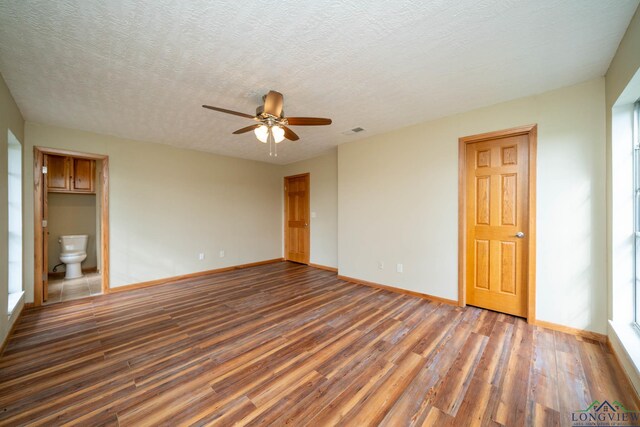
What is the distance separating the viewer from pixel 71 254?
14.7 feet

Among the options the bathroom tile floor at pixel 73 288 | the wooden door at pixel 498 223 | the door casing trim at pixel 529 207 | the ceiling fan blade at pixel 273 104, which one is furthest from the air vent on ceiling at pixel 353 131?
the bathroom tile floor at pixel 73 288

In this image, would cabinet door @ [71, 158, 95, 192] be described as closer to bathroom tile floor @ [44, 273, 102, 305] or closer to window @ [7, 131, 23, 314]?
bathroom tile floor @ [44, 273, 102, 305]

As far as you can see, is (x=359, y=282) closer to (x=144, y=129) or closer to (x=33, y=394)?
(x=33, y=394)

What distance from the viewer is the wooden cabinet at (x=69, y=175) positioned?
14.6 feet

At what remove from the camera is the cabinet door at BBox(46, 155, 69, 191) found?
4426 mm

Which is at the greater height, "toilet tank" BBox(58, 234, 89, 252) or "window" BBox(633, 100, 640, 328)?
"window" BBox(633, 100, 640, 328)

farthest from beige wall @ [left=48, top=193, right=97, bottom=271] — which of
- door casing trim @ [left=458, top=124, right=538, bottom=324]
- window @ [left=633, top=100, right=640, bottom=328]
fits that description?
window @ [left=633, top=100, right=640, bottom=328]

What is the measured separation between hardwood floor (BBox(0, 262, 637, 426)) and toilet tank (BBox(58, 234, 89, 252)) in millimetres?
2011

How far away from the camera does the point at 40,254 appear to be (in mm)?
3242

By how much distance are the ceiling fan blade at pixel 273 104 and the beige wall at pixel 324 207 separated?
2.66 metres

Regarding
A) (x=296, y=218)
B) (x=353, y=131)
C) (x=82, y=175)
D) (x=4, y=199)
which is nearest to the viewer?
(x=4, y=199)

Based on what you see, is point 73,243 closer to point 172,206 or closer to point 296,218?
point 172,206

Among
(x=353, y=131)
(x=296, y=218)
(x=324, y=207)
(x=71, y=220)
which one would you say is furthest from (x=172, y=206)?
(x=353, y=131)

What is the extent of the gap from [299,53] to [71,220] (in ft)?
19.9
